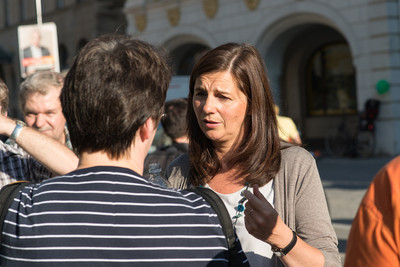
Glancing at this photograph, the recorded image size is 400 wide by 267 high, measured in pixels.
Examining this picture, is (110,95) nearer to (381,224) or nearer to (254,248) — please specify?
(381,224)

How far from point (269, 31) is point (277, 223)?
685 inches

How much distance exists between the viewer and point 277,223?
203 centimetres

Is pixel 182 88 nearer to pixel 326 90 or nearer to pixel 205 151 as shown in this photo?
pixel 205 151

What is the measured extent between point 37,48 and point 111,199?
8591mm

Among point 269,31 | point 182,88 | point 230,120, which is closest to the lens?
point 230,120

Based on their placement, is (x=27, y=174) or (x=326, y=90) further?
(x=326, y=90)

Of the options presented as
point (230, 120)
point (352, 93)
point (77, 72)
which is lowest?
point (352, 93)

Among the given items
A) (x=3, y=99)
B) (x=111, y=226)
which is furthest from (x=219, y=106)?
(x=111, y=226)

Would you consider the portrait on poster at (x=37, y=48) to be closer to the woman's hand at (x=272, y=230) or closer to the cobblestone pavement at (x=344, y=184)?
the cobblestone pavement at (x=344, y=184)

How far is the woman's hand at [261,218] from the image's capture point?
1954 mm

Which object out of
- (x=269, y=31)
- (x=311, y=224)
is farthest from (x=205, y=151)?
(x=269, y=31)

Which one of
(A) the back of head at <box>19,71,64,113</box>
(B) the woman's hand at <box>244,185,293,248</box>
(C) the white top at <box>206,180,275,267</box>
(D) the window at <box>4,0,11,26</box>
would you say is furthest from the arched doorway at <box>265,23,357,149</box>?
(D) the window at <box>4,0,11,26</box>

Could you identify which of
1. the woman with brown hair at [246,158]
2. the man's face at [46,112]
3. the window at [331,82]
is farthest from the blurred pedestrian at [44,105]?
the window at [331,82]

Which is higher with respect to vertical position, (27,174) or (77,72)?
(77,72)
